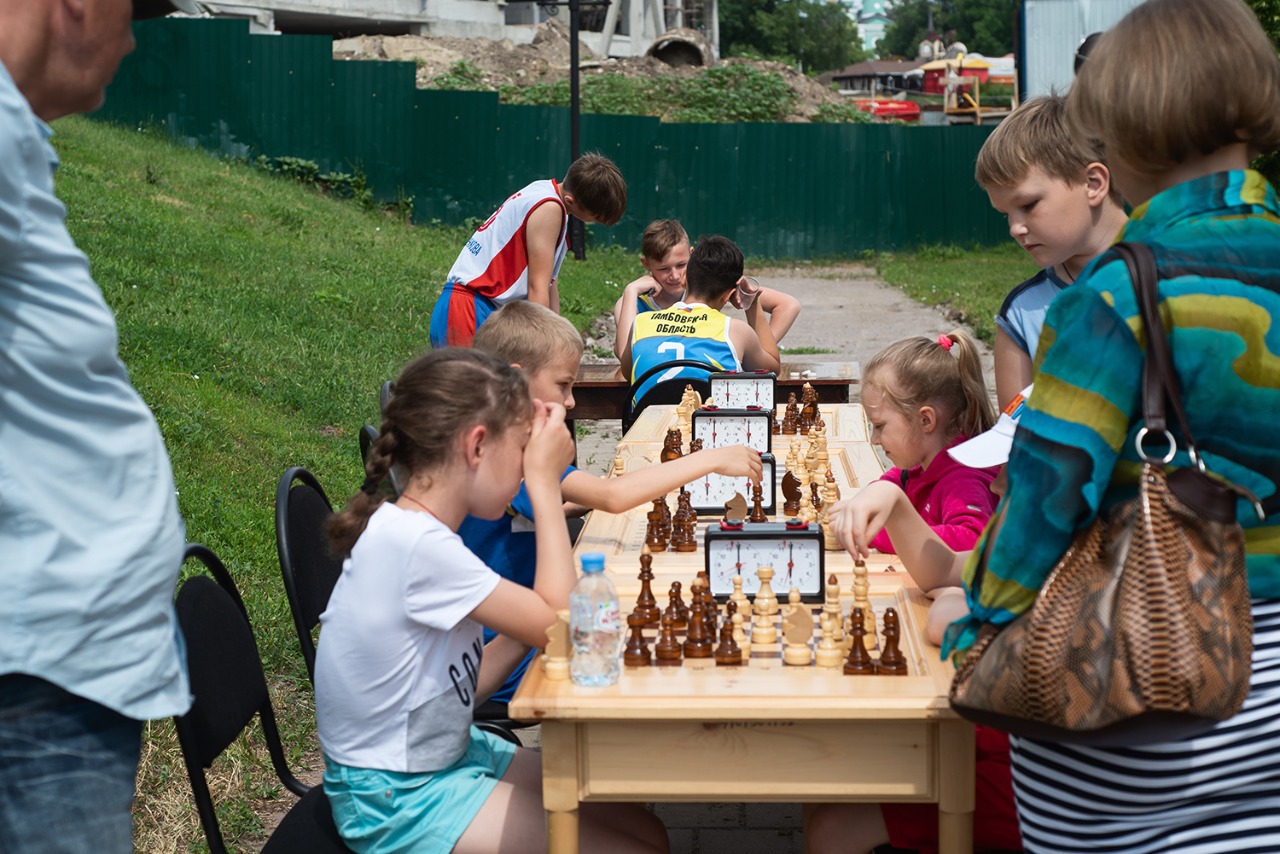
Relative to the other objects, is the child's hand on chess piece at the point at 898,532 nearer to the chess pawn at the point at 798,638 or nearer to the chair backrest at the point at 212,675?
the chess pawn at the point at 798,638

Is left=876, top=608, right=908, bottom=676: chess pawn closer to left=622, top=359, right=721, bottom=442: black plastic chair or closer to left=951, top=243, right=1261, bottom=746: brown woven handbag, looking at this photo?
left=951, top=243, right=1261, bottom=746: brown woven handbag

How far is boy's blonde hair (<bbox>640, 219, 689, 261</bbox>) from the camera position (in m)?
6.99

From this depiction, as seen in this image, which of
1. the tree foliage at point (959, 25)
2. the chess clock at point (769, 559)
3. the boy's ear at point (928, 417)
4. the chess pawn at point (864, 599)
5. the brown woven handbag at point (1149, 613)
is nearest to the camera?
the brown woven handbag at point (1149, 613)

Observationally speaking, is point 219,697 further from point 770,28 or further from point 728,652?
point 770,28

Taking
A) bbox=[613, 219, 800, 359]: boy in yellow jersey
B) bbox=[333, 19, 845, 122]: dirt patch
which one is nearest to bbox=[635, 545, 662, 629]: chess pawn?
bbox=[613, 219, 800, 359]: boy in yellow jersey

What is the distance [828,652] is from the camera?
2488 mm

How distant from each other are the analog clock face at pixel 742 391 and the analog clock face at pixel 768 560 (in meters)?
2.32

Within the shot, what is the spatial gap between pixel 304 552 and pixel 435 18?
91.5 feet

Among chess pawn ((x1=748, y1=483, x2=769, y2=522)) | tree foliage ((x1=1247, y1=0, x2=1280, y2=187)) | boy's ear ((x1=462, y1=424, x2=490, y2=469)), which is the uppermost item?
tree foliage ((x1=1247, y1=0, x2=1280, y2=187))

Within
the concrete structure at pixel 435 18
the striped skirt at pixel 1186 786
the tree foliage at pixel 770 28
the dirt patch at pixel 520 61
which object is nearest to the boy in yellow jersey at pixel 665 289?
the striped skirt at pixel 1186 786

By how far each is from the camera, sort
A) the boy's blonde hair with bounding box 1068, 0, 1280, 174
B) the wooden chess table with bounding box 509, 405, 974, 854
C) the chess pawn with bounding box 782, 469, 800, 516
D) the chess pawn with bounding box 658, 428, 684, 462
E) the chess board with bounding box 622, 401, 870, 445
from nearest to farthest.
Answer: the boy's blonde hair with bounding box 1068, 0, 1280, 174
the wooden chess table with bounding box 509, 405, 974, 854
the chess pawn with bounding box 782, 469, 800, 516
the chess pawn with bounding box 658, 428, 684, 462
the chess board with bounding box 622, 401, 870, 445

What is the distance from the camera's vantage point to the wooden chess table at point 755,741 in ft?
7.51

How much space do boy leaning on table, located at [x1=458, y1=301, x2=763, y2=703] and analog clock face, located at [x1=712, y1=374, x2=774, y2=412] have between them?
1.52 meters

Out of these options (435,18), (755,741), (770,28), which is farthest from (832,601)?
(770,28)
